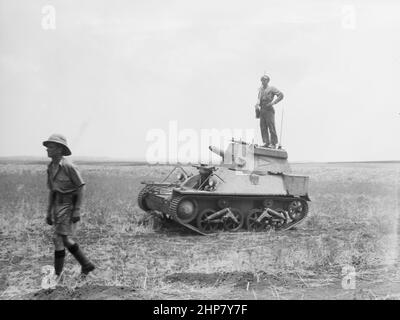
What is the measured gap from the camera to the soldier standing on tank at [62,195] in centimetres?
588

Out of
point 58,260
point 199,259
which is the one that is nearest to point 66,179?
point 58,260

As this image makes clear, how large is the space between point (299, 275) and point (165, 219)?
5384mm

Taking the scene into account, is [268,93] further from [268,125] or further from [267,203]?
[267,203]

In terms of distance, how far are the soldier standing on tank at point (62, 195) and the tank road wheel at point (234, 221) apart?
4.87 meters

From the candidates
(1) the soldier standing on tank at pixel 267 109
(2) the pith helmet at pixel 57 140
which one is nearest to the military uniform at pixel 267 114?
(1) the soldier standing on tank at pixel 267 109

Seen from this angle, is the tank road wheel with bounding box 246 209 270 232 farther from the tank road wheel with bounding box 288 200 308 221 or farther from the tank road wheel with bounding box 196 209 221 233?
the tank road wheel with bounding box 288 200 308 221

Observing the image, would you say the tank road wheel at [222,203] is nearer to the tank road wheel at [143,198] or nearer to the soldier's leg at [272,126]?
the tank road wheel at [143,198]

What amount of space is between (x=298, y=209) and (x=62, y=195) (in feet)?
22.6

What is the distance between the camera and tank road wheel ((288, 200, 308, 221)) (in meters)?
11.3

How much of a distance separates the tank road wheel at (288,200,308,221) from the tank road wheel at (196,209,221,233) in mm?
1996

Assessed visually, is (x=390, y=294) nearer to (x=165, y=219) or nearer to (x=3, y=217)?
(x=165, y=219)

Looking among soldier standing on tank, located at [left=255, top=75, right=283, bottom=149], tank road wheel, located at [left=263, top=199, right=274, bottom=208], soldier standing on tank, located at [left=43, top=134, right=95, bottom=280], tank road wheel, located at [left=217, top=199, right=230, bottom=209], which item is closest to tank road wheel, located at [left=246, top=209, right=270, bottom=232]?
tank road wheel, located at [left=263, top=199, right=274, bottom=208]

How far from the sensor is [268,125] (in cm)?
1166
